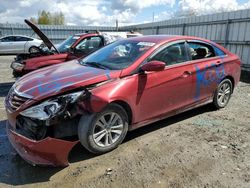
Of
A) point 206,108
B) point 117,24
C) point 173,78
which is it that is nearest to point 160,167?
point 173,78

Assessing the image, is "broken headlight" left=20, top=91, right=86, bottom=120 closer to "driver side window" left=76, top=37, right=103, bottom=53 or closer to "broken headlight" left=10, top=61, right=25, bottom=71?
"broken headlight" left=10, top=61, right=25, bottom=71

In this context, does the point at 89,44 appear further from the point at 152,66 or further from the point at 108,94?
the point at 108,94

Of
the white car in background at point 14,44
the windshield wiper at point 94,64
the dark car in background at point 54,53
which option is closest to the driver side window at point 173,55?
the windshield wiper at point 94,64

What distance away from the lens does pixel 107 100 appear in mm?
3309

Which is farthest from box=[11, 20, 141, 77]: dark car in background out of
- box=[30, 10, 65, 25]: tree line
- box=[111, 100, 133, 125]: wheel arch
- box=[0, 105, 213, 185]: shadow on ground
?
box=[30, 10, 65, 25]: tree line

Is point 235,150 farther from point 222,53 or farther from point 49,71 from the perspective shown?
point 49,71

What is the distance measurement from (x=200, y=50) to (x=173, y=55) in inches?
34.5

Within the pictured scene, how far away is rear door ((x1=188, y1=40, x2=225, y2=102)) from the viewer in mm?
4641

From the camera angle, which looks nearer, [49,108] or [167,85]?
[49,108]

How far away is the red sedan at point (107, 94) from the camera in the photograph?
3.04m

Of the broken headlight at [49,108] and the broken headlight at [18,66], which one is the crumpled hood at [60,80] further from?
the broken headlight at [18,66]

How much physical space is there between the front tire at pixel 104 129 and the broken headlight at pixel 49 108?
32 cm

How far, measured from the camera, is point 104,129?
A: 11.5ft

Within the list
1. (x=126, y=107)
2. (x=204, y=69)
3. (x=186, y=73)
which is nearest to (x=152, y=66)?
(x=126, y=107)
